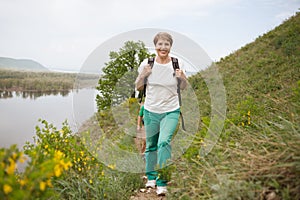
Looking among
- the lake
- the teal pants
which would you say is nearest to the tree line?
the lake

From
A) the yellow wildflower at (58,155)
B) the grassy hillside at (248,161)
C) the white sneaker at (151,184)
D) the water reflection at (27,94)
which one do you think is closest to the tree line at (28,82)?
the water reflection at (27,94)

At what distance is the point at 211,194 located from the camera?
221 centimetres

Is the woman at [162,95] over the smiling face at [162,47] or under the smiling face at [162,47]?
under

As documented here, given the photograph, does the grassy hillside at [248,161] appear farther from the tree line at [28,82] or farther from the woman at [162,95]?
the tree line at [28,82]

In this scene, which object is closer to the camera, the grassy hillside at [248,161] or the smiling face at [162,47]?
the grassy hillside at [248,161]

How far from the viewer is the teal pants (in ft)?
11.1

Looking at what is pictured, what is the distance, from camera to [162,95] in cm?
341

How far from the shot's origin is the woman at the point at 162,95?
3.38m

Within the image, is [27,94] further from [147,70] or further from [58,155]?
[58,155]

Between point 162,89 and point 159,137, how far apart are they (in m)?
0.66

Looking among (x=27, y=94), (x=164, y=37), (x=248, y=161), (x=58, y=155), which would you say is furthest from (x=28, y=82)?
(x=248, y=161)

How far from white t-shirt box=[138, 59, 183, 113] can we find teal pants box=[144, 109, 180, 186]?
0.10 metres

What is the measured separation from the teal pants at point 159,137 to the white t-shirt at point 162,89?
0.10m

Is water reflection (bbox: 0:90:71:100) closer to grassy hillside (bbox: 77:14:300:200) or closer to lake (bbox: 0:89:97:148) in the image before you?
lake (bbox: 0:89:97:148)
